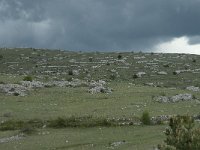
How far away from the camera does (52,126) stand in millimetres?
45000

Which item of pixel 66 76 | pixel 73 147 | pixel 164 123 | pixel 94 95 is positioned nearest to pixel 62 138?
pixel 73 147

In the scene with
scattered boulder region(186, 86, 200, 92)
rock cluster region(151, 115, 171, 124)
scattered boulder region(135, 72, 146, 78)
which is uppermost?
scattered boulder region(135, 72, 146, 78)

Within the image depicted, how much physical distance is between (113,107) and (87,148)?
13.9 metres

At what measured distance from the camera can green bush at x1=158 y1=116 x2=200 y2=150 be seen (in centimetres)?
2366

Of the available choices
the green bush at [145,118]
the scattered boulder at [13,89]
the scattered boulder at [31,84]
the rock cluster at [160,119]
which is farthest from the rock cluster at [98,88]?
the green bush at [145,118]

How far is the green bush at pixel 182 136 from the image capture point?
23656 millimetres

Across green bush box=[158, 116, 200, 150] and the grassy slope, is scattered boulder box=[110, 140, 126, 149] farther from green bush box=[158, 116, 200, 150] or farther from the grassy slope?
green bush box=[158, 116, 200, 150]

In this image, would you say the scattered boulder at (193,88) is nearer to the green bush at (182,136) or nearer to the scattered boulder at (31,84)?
the scattered boulder at (31,84)

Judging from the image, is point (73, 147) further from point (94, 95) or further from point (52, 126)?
point (94, 95)

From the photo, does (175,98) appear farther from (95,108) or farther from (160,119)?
(95,108)

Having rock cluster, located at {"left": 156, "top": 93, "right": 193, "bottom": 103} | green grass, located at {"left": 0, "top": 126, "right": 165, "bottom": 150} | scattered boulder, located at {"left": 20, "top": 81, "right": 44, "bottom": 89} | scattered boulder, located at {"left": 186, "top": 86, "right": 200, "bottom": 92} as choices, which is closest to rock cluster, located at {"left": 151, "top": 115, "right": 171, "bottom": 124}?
green grass, located at {"left": 0, "top": 126, "right": 165, "bottom": 150}

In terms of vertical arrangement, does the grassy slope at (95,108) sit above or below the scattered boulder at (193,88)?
below

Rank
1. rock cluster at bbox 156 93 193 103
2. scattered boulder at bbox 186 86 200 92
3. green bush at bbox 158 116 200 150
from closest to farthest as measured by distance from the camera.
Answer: green bush at bbox 158 116 200 150, rock cluster at bbox 156 93 193 103, scattered boulder at bbox 186 86 200 92

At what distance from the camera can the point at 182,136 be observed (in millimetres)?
24125
